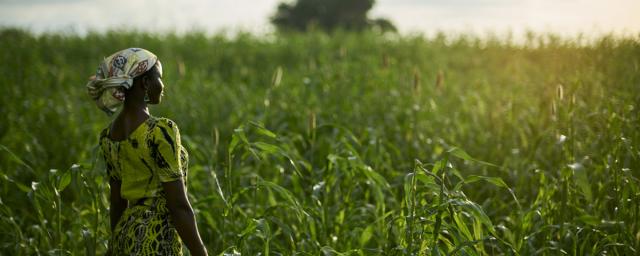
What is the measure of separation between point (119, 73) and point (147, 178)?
41cm

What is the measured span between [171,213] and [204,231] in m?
1.90

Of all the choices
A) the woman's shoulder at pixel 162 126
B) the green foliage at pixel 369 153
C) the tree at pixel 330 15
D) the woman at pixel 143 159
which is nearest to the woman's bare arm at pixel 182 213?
the woman at pixel 143 159

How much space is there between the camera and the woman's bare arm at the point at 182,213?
237cm

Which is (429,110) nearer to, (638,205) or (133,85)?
(638,205)

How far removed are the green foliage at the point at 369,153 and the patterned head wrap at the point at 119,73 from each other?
28.1 inches

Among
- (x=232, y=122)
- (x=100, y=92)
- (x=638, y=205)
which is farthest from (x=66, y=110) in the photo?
(x=638, y=205)

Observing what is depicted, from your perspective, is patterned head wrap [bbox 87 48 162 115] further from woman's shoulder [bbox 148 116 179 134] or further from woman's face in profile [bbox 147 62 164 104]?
woman's shoulder [bbox 148 116 179 134]

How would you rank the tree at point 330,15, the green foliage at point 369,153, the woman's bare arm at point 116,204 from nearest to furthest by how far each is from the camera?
1. the woman's bare arm at point 116,204
2. the green foliage at point 369,153
3. the tree at point 330,15

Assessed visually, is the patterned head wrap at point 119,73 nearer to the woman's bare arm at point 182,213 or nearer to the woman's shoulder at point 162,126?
the woman's shoulder at point 162,126

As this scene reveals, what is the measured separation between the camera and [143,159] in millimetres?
2408

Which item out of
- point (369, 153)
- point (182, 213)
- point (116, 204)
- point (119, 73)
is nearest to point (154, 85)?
point (119, 73)

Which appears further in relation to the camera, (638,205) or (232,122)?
Result: (232,122)

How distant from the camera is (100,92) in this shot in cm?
239

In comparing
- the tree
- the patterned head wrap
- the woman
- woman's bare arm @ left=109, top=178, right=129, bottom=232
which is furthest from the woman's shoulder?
the tree
